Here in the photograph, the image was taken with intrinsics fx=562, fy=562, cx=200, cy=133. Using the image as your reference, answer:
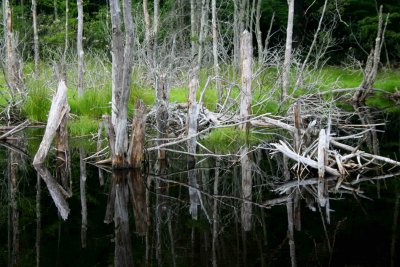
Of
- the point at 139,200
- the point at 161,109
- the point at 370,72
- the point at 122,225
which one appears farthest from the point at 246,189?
the point at 370,72

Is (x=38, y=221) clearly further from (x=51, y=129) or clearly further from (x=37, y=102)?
(x=37, y=102)

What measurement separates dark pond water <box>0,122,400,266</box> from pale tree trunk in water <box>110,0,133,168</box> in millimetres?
450

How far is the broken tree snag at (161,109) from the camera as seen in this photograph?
10.8 m

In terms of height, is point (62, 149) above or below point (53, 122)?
below

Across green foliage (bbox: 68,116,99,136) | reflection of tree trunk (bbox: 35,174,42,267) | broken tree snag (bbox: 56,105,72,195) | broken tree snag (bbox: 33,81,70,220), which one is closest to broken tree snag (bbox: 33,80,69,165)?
broken tree snag (bbox: 33,81,70,220)

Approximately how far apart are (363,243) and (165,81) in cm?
618

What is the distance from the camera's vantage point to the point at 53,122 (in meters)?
10.3

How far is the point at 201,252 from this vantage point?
5.79 metres

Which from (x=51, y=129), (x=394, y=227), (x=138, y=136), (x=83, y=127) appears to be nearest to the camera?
(x=394, y=227)

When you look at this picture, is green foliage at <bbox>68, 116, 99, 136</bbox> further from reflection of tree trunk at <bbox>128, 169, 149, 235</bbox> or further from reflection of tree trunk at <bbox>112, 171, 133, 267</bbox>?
reflection of tree trunk at <bbox>112, 171, 133, 267</bbox>

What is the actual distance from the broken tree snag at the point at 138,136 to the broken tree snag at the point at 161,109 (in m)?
1.06

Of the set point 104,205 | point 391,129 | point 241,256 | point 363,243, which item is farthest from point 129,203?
point 391,129

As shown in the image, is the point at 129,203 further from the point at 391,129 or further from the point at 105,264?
the point at 391,129

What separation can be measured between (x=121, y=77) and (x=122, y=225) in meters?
3.50
